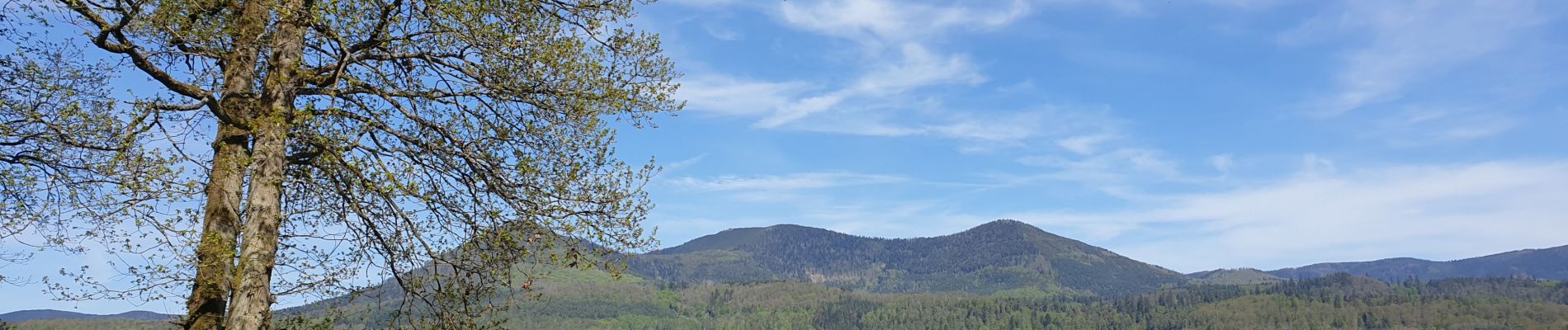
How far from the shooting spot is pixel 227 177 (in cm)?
995

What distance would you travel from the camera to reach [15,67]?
31.7 feet

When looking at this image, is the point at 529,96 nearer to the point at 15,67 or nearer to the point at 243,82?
the point at 243,82

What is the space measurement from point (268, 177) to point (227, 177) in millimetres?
384

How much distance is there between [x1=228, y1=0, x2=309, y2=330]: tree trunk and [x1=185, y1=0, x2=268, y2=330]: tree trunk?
16cm

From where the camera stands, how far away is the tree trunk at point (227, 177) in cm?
955

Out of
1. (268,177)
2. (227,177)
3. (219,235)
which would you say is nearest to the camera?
(219,235)

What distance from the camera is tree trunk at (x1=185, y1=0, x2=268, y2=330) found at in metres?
9.55

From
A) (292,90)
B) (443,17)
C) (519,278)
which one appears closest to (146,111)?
(292,90)

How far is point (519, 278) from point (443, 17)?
4.15 metres

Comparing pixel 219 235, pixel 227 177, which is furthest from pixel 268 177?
pixel 219 235

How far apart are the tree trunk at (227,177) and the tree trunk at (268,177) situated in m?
0.16

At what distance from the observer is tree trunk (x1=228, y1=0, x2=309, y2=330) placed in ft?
31.7

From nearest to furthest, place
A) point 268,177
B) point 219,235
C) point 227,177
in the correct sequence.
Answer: point 219,235, point 227,177, point 268,177

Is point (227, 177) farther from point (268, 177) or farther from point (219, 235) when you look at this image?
point (219, 235)
